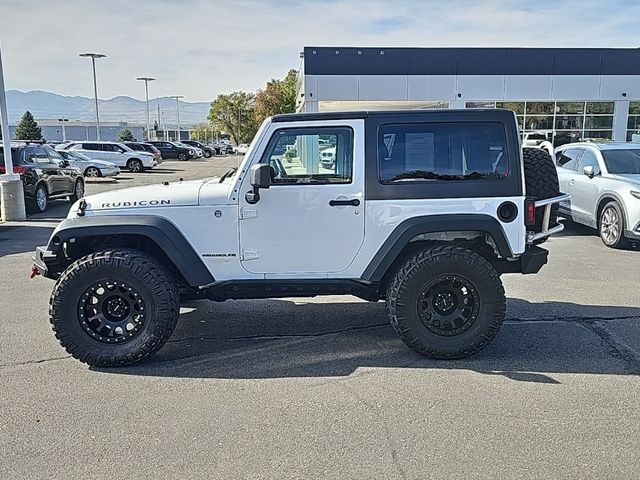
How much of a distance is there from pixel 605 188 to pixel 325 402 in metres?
7.30

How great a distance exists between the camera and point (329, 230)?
15.2ft

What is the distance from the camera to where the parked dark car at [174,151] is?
→ 46125mm

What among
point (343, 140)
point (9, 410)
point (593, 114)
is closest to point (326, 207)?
point (343, 140)

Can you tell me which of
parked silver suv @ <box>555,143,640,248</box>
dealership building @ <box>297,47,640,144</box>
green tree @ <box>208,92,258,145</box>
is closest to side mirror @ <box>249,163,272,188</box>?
parked silver suv @ <box>555,143,640,248</box>

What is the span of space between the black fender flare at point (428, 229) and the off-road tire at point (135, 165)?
28292mm

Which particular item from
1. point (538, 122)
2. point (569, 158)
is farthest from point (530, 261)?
point (538, 122)

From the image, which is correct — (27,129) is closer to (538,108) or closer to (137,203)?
(538,108)

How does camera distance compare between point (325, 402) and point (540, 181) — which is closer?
point (325, 402)

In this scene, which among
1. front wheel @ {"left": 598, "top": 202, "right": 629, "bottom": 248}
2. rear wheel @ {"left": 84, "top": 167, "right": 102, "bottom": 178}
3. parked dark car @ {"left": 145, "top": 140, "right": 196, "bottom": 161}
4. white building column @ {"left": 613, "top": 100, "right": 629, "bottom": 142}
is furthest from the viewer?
parked dark car @ {"left": 145, "top": 140, "right": 196, "bottom": 161}

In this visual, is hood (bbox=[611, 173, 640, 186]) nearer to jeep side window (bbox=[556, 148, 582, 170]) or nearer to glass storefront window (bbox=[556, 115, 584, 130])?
jeep side window (bbox=[556, 148, 582, 170])

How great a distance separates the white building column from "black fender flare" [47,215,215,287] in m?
29.2

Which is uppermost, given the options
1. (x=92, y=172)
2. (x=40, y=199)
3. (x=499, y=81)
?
(x=499, y=81)

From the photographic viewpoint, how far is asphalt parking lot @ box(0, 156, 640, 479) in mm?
3180

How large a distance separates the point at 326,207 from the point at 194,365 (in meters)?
1.62
